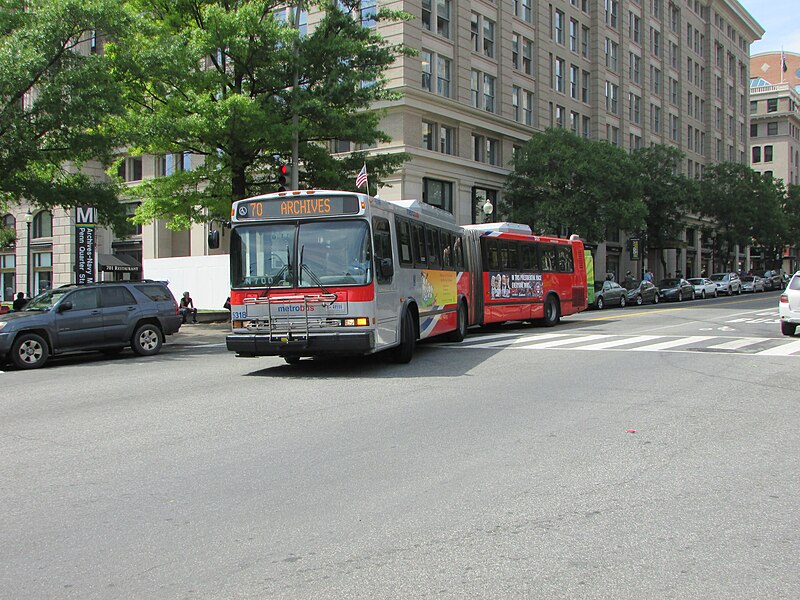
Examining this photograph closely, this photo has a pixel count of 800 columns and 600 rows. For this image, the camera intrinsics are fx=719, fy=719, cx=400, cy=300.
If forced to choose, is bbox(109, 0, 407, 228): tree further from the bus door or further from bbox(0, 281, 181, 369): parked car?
the bus door

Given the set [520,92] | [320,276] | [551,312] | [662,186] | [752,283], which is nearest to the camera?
[320,276]

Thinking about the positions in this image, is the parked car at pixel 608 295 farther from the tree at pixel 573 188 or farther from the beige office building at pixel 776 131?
the beige office building at pixel 776 131

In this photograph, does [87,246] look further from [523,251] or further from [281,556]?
[281,556]

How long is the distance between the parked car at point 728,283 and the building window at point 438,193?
25.0 m

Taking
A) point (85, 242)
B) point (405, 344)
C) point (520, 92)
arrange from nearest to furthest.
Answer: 1. point (405, 344)
2. point (85, 242)
3. point (520, 92)

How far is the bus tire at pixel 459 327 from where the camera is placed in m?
17.3

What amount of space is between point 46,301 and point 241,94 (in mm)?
9482

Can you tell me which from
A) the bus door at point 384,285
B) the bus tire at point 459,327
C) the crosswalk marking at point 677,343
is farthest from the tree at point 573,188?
the bus door at point 384,285

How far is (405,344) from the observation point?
1319 cm

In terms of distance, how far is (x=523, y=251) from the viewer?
21.9 metres

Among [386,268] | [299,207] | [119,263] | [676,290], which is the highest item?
[119,263]

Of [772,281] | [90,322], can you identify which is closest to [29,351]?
[90,322]

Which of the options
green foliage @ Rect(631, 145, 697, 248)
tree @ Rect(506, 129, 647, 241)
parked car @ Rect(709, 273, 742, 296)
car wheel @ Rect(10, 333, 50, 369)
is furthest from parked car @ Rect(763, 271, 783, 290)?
car wheel @ Rect(10, 333, 50, 369)

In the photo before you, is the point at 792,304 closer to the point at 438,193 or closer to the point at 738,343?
the point at 738,343
